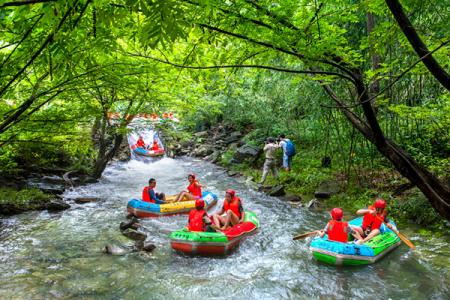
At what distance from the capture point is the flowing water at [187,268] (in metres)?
5.30

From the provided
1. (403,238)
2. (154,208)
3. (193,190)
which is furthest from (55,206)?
(403,238)

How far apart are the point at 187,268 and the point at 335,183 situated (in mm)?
6448

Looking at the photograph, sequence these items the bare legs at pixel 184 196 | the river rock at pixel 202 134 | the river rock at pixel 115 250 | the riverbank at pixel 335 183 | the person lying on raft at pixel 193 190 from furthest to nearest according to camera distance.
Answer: the river rock at pixel 202 134 → the person lying on raft at pixel 193 190 → the bare legs at pixel 184 196 → the riverbank at pixel 335 183 → the river rock at pixel 115 250

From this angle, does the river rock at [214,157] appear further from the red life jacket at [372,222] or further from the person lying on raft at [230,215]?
the red life jacket at [372,222]

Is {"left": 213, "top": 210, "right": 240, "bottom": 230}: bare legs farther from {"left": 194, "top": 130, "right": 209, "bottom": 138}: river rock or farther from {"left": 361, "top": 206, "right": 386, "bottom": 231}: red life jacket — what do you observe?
{"left": 194, "top": 130, "right": 209, "bottom": 138}: river rock

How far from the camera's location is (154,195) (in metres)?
9.88

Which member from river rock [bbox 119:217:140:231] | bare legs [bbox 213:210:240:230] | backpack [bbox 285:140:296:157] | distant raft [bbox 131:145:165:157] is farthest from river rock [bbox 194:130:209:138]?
bare legs [bbox 213:210:240:230]

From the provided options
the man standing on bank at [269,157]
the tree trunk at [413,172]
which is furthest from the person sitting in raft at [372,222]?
the man standing on bank at [269,157]

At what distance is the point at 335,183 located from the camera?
10812 millimetres

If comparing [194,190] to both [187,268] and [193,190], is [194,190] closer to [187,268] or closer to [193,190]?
[193,190]

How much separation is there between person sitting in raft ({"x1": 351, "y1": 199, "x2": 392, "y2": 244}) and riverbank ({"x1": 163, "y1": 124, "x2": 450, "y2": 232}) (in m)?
1.57

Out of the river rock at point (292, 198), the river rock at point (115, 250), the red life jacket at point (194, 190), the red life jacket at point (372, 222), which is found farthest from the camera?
the river rock at point (292, 198)

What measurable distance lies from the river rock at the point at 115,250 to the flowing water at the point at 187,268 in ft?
0.50

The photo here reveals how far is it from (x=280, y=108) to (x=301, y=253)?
30.8 ft
